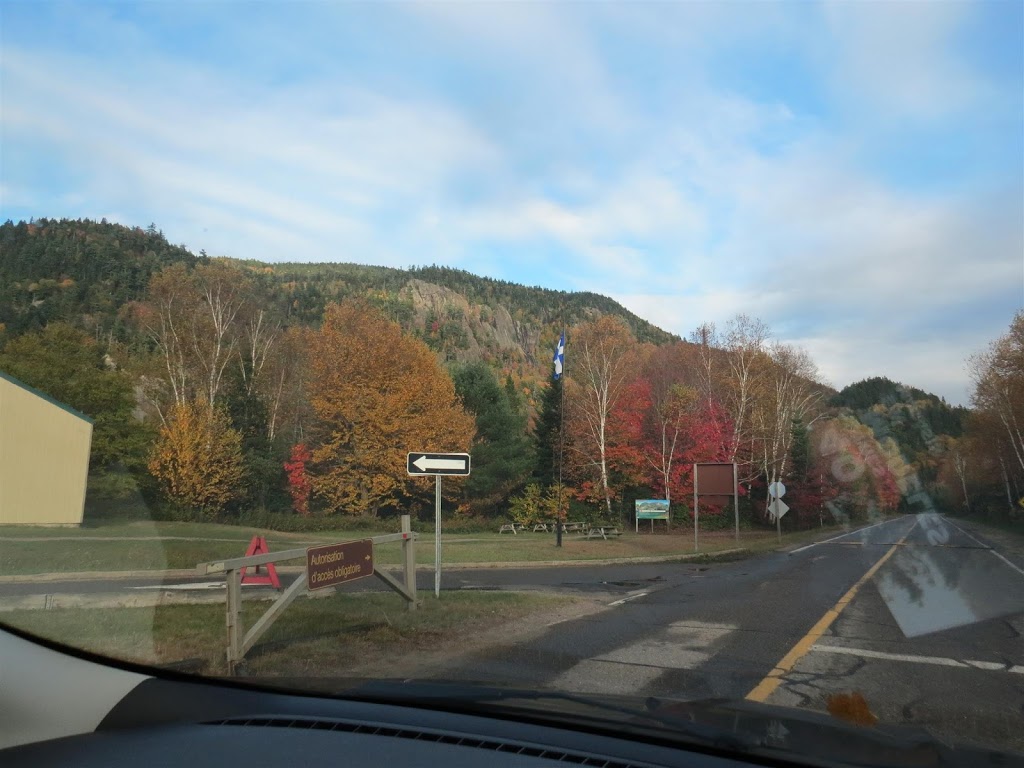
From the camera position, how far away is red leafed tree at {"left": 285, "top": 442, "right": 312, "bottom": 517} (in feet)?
121

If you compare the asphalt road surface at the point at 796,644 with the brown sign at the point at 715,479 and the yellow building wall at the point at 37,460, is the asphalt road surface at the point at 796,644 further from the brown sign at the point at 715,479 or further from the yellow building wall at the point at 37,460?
the brown sign at the point at 715,479

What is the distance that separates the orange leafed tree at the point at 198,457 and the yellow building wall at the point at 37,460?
6.15 m

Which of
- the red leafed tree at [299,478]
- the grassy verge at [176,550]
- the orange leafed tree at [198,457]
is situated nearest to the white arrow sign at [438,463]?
the grassy verge at [176,550]

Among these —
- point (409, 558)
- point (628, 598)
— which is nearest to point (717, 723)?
point (409, 558)

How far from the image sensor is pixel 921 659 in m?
7.98

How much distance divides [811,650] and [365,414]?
3064 cm

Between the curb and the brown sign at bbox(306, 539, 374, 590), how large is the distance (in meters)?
1.11

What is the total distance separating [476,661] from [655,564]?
15876mm

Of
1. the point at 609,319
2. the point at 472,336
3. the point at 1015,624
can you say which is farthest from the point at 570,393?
the point at 472,336

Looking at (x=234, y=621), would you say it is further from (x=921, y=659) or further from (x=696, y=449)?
(x=696, y=449)

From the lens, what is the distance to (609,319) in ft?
150

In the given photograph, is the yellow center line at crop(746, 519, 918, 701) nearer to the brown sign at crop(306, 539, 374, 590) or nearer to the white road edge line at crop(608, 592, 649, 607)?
the white road edge line at crop(608, 592, 649, 607)

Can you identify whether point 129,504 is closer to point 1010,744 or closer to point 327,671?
point 327,671

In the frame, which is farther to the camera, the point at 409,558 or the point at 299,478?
the point at 299,478
